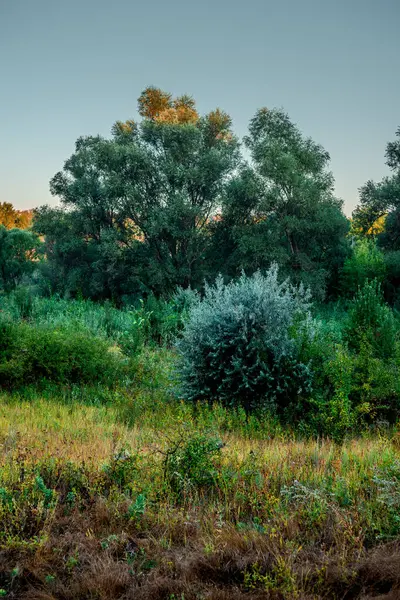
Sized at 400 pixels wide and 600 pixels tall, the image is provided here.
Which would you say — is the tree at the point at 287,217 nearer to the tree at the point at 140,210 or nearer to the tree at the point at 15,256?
the tree at the point at 140,210

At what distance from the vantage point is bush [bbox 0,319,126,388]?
8.31 meters

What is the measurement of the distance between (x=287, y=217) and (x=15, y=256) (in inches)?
610

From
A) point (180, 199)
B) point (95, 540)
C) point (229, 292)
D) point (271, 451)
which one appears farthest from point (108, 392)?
point (180, 199)

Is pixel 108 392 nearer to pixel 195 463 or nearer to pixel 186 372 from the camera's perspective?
pixel 186 372

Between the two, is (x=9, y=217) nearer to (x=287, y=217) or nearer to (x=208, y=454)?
(x=287, y=217)

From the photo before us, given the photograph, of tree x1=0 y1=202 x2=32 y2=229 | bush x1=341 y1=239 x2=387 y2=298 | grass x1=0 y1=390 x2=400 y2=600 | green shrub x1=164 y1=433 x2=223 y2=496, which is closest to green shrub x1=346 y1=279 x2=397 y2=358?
grass x1=0 y1=390 x2=400 y2=600

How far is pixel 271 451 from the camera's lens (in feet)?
15.4

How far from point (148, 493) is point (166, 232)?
22.0 m

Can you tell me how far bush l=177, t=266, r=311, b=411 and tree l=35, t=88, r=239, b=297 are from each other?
16.7 meters

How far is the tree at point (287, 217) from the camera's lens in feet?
75.7

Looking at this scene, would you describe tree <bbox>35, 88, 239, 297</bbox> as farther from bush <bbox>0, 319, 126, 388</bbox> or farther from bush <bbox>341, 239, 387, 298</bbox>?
bush <bbox>0, 319, 126, 388</bbox>

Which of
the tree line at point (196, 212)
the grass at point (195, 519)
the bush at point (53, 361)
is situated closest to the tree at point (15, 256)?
the tree line at point (196, 212)

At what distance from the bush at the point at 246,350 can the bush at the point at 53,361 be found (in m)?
1.83

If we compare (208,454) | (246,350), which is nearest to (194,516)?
(208,454)
